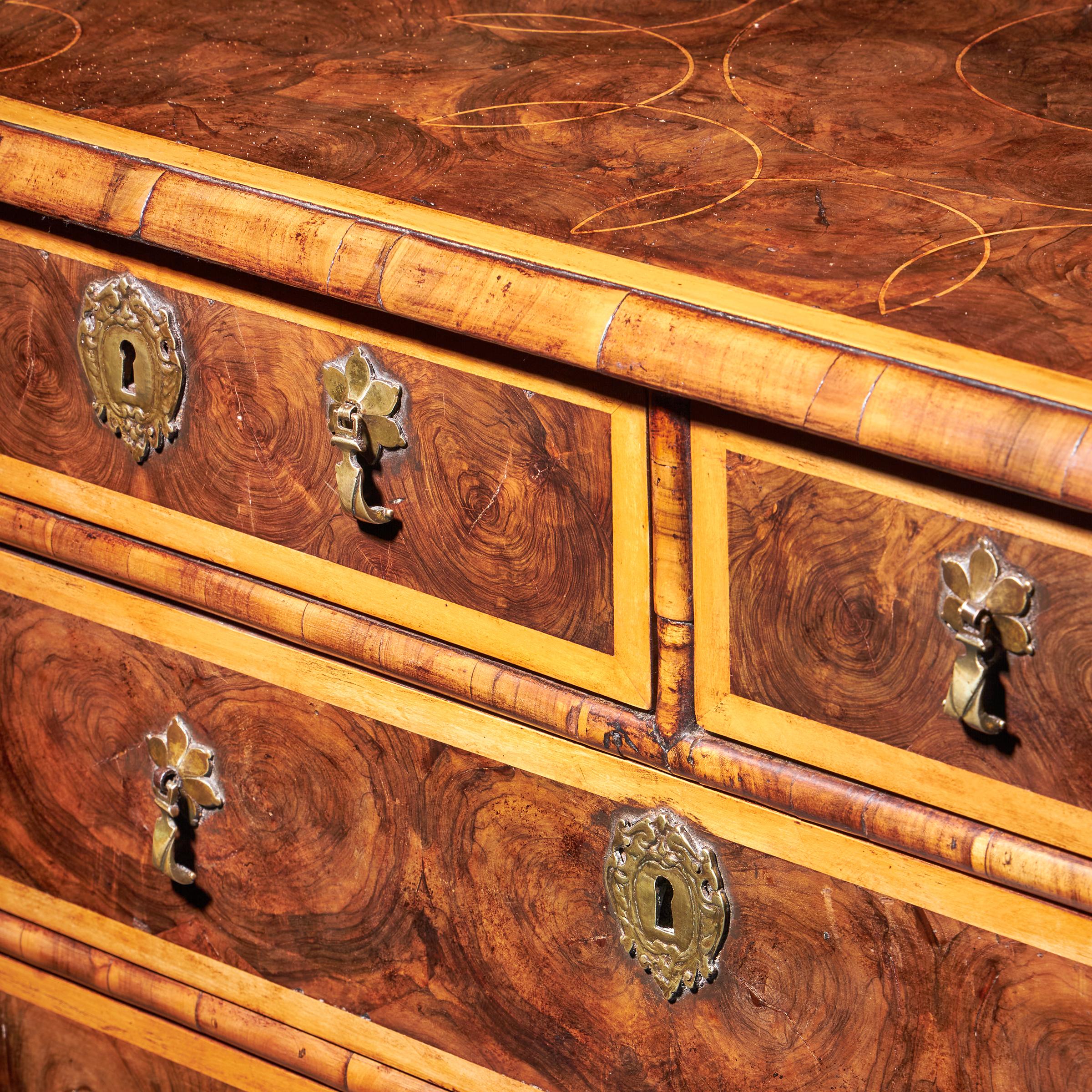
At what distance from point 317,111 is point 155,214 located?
0.12 metres

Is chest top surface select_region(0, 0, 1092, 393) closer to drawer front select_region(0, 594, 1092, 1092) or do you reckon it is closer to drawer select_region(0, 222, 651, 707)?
drawer select_region(0, 222, 651, 707)

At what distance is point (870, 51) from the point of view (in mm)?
990

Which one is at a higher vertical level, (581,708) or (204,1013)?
(581,708)

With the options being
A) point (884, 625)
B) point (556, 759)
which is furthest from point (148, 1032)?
point (884, 625)

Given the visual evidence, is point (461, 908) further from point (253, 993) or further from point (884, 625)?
point (884, 625)

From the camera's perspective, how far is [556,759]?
91 centimetres

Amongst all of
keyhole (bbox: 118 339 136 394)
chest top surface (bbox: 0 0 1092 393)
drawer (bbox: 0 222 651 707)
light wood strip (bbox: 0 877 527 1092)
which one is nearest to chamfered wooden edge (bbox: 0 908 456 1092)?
light wood strip (bbox: 0 877 527 1092)

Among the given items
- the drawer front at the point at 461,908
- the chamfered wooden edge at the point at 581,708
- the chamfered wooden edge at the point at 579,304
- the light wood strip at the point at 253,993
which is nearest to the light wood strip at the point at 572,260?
the chamfered wooden edge at the point at 579,304

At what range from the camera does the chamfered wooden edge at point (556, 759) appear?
81cm

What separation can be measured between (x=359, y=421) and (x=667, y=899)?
290 mm

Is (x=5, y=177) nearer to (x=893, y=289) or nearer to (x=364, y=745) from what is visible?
(x=364, y=745)

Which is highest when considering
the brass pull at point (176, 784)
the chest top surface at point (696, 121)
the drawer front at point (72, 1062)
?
the chest top surface at point (696, 121)

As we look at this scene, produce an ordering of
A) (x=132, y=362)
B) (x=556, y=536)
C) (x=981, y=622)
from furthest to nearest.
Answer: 1. (x=132, y=362)
2. (x=556, y=536)
3. (x=981, y=622)

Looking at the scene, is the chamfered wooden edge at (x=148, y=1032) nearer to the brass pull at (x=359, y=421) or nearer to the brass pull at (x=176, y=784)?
the brass pull at (x=176, y=784)
